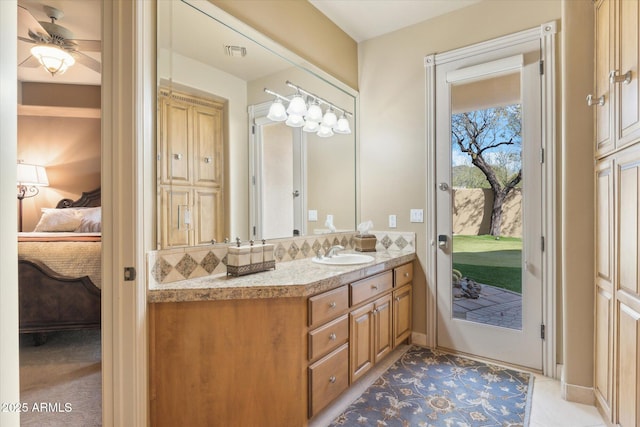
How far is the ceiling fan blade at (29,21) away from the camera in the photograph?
7.46ft

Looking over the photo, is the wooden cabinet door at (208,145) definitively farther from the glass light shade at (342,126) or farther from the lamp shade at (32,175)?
the lamp shade at (32,175)

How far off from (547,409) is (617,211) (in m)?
1.25

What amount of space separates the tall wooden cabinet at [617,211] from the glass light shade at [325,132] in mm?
1866

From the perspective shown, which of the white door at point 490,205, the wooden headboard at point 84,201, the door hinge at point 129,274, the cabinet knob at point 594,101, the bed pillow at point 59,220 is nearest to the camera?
the door hinge at point 129,274

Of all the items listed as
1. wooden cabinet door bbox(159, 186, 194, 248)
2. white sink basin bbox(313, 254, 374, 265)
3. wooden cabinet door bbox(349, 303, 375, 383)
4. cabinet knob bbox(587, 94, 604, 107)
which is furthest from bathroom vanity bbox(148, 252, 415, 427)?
cabinet knob bbox(587, 94, 604, 107)

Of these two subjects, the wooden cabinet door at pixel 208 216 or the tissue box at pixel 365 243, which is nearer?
the wooden cabinet door at pixel 208 216

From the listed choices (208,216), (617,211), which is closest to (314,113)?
(208,216)

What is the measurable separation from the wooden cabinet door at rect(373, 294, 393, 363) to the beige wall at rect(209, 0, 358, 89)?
2032 millimetres

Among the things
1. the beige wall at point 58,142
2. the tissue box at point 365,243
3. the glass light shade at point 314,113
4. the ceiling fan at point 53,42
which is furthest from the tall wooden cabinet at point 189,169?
the beige wall at point 58,142

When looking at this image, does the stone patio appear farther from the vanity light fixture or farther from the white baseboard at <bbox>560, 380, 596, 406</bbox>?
the vanity light fixture

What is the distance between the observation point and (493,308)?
257cm

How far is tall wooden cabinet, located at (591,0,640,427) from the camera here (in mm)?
1441

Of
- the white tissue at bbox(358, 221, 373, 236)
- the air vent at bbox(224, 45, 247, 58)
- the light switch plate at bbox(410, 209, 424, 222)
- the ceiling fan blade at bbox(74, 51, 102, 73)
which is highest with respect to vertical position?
the ceiling fan blade at bbox(74, 51, 102, 73)

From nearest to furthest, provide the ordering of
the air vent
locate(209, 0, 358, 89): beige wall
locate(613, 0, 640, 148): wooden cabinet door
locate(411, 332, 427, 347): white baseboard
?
1. locate(613, 0, 640, 148): wooden cabinet door
2. the air vent
3. locate(209, 0, 358, 89): beige wall
4. locate(411, 332, 427, 347): white baseboard
